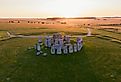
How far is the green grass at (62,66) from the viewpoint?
33.2m

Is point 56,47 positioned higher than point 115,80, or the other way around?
point 56,47

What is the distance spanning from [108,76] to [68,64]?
5.57 m

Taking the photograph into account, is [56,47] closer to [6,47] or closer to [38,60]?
[38,60]

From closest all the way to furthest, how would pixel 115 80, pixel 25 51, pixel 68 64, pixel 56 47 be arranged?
1. pixel 115 80
2. pixel 68 64
3. pixel 56 47
4. pixel 25 51

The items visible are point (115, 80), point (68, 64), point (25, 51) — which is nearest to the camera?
point (115, 80)

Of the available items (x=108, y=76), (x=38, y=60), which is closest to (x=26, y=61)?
(x=38, y=60)

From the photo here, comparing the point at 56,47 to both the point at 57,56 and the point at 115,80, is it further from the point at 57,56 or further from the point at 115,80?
the point at 115,80

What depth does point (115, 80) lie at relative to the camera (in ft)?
107

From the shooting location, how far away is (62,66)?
36.0m

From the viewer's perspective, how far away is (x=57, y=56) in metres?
38.7

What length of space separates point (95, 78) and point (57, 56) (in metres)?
7.57

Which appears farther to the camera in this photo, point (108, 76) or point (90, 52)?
point (90, 52)

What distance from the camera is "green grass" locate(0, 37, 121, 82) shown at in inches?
1305

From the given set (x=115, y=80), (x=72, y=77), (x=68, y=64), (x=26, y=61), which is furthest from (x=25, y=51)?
(x=115, y=80)
